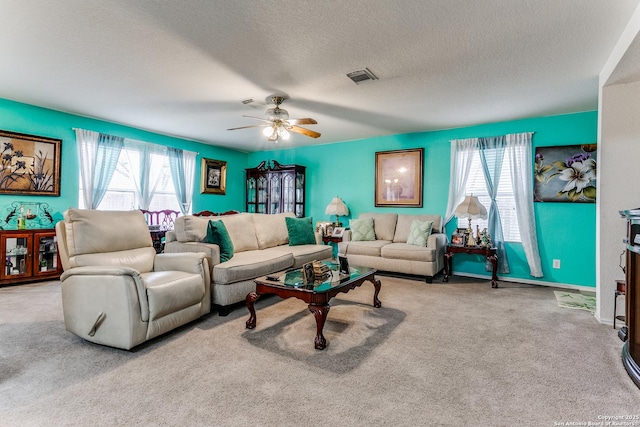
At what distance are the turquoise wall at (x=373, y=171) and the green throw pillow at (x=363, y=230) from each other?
57 centimetres

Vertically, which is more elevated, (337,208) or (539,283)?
(337,208)

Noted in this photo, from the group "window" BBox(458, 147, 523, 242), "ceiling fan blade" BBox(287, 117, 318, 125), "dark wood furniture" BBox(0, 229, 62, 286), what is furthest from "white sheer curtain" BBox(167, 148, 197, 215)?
"window" BBox(458, 147, 523, 242)

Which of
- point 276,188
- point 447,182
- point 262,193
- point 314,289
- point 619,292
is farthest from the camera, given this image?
point 262,193

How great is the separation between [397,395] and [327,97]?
10.1ft

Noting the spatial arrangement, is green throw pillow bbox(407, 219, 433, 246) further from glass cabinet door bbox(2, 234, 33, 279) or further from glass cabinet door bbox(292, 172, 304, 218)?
glass cabinet door bbox(2, 234, 33, 279)

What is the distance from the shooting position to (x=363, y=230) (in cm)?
533

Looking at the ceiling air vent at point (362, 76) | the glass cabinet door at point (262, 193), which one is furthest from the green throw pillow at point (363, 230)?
the ceiling air vent at point (362, 76)

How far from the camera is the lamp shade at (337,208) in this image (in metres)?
5.93

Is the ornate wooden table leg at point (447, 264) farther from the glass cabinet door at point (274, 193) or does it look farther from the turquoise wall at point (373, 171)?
the glass cabinet door at point (274, 193)

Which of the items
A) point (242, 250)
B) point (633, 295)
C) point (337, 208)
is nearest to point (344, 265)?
point (242, 250)

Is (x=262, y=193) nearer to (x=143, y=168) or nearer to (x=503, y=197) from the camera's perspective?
(x=143, y=168)

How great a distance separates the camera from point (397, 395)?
1.76 m

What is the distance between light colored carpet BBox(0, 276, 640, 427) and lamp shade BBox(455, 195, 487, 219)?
165cm

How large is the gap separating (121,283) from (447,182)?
466 centimetres
